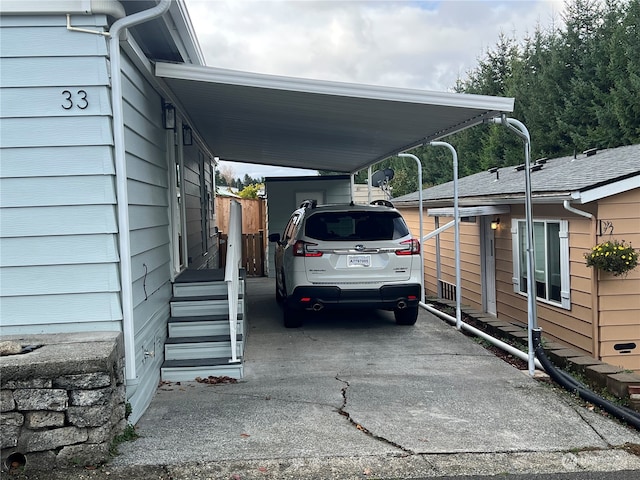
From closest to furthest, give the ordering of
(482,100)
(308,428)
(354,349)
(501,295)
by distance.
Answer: (308,428)
(482,100)
(354,349)
(501,295)

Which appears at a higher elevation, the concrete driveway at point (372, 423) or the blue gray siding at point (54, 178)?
the blue gray siding at point (54, 178)

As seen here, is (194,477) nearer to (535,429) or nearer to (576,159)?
(535,429)

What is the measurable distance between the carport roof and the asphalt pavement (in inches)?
102

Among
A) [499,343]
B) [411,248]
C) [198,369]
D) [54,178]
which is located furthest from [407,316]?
[54,178]

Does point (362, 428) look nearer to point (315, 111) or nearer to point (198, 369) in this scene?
point (198, 369)

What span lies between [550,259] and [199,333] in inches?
207

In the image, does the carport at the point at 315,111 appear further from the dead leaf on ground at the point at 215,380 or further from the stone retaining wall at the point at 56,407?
the stone retaining wall at the point at 56,407

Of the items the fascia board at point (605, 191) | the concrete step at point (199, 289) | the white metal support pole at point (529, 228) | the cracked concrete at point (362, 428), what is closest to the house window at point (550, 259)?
the fascia board at point (605, 191)

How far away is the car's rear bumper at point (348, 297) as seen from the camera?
283 inches

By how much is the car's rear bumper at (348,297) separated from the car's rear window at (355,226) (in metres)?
0.64

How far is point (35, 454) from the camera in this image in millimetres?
3566

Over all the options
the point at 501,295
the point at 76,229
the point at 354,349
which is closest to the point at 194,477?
the point at 76,229

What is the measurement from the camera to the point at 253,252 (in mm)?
15258

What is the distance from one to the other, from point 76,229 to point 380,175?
805 centimetres
